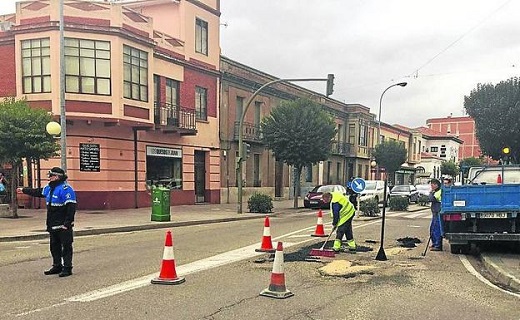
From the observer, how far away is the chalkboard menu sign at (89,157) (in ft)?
65.3

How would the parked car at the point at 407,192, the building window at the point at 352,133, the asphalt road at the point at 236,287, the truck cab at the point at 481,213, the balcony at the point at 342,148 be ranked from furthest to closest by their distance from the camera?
the building window at the point at 352,133 < the balcony at the point at 342,148 < the parked car at the point at 407,192 < the truck cab at the point at 481,213 < the asphalt road at the point at 236,287

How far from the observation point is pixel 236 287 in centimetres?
693

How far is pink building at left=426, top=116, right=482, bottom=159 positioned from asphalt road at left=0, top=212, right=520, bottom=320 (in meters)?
115

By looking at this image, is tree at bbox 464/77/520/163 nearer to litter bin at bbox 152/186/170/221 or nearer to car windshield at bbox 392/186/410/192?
car windshield at bbox 392/186/410/192

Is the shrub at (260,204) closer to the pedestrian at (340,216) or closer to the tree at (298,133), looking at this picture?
the tree at (298,133)

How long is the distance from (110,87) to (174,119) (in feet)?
16.0

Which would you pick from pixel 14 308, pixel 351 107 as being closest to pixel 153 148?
pixel 14 308

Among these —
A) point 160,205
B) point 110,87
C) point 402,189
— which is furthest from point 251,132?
point 160,205

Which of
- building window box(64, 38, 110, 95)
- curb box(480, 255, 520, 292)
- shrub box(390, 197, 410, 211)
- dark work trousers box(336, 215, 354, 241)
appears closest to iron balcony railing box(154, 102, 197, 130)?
building window box(64, 38, 110, 95)

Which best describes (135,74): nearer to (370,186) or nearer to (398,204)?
(398,204)

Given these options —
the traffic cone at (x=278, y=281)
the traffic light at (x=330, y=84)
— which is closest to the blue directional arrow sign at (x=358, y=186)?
the traffic light at (x=330, y=84)

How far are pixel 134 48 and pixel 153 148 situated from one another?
4.84 meters

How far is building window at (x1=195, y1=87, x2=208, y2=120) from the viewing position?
2641 centimetres

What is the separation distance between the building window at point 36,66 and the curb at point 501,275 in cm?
1710
